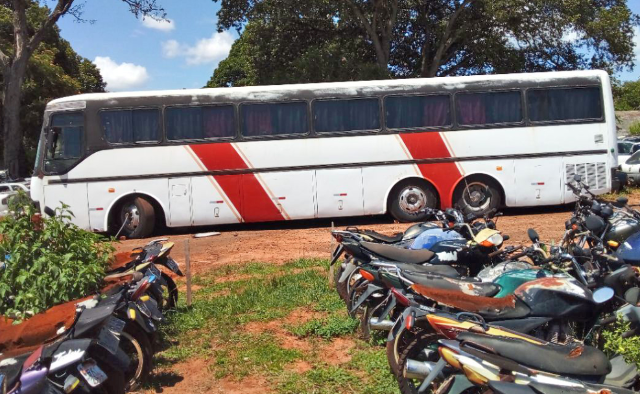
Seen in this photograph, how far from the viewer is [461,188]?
12.7 metres

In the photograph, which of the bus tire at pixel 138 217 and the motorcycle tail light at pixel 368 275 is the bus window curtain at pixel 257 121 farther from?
the motorcycle tail light at pixel 368 275

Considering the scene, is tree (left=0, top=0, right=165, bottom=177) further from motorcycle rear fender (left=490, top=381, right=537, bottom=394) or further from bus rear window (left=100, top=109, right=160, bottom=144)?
motorcycle rear fender (left=490, top=381, right=537, bottom=394)

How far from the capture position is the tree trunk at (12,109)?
59.7ft

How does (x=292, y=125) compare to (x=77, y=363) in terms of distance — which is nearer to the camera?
(x=77, y=363)

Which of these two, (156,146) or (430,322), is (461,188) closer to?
(156,146)

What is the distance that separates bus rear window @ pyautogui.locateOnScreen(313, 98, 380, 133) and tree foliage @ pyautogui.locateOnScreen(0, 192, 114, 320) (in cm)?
780

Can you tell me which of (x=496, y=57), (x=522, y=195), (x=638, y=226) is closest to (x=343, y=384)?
A: (x=638, y=226)

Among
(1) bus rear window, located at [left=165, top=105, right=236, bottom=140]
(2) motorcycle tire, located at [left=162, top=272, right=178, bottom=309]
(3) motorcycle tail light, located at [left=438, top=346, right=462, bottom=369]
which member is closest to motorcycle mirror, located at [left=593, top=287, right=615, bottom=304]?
(3) motorcycle tail light, located at [left=438, top=346, right=462, bottom=369]

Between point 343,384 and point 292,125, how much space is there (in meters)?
8.49

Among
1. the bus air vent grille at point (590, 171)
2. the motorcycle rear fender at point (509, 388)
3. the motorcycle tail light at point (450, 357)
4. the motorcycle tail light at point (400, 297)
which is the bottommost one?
the motorcycle rear fender at point (509, 388)

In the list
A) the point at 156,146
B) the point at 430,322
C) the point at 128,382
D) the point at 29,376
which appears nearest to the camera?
the point at 29,376

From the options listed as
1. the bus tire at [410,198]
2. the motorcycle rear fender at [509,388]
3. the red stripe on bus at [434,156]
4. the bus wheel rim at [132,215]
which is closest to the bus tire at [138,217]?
the bus wheel rim at [132,215]

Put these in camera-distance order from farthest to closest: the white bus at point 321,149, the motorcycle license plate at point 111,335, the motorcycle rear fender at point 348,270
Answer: the white bus at point 321,149 → the motorcycle rear fender at point 348,270 → the motorcycle license plate at point 111,335

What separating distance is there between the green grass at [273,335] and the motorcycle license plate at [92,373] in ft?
4.70
